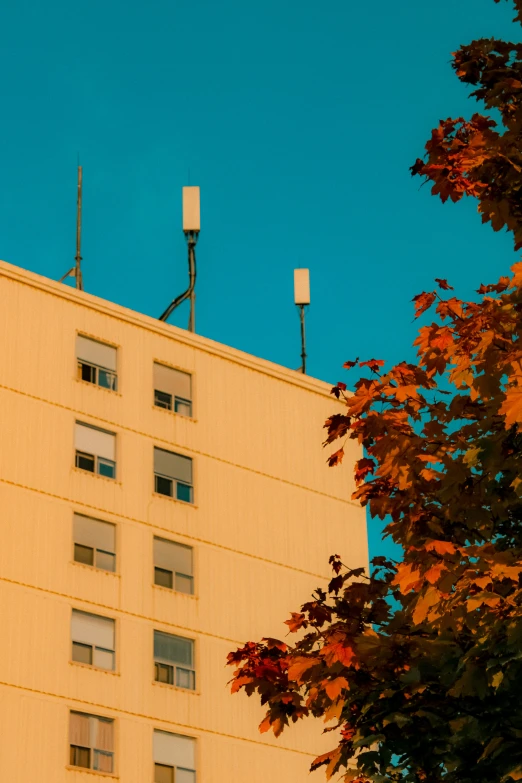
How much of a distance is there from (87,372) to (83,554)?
6.47 m

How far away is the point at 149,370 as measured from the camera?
2114 inches

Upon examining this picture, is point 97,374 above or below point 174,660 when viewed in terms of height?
above

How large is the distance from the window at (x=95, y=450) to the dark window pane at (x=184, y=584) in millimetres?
4085

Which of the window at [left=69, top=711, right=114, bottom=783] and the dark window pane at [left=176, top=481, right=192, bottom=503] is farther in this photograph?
the dark window pane at [left=176, top=481, right=192, bottom=503]

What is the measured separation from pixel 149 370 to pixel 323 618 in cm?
3770

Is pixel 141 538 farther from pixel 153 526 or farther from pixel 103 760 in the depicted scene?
pixel 103 760

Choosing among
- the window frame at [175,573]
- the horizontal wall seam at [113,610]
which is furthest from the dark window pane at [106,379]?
the horizontal wall seam at [113,610]

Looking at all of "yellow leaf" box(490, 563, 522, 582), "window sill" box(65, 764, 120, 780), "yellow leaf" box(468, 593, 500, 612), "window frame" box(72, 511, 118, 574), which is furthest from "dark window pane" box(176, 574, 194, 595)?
"yellow leaf" box(468, 593, 500, 612)

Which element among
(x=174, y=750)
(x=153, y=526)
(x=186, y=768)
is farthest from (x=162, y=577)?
(x=186, y=768)

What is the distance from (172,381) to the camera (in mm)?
54531

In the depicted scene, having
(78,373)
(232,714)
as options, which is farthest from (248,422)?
(232,714)

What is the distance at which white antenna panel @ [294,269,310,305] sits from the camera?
63603 millimetres

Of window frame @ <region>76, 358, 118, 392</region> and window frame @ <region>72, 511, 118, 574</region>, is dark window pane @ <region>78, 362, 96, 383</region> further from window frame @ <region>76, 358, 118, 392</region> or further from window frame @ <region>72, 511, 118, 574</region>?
window frame @ <region>72, 511, 118, 574</region>

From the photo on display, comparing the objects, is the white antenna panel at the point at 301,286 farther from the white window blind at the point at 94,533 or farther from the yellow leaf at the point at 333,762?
the yellow leaf at the point at 333,762
